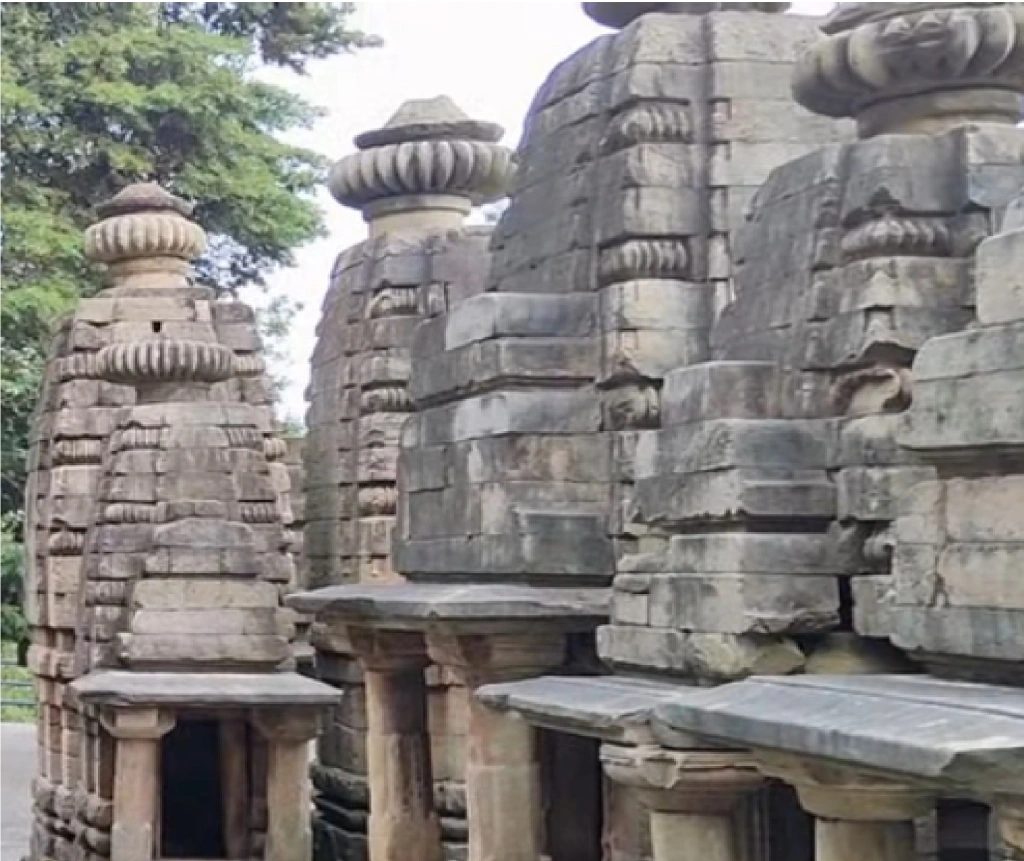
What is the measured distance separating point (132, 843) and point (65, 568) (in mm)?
3684

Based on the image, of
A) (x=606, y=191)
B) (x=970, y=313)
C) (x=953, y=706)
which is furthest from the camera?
(x=606, y=191)

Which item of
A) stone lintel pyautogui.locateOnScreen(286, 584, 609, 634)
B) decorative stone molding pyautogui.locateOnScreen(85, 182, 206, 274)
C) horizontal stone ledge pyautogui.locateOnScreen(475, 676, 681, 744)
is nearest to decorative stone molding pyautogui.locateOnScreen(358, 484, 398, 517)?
decorative stone molding pyautogui.locateOnScreen(85, 182, 206, 274)

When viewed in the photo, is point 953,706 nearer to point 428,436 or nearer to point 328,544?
point 428,436

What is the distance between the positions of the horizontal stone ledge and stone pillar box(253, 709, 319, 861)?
520 cm

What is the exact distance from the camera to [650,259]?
1094cm

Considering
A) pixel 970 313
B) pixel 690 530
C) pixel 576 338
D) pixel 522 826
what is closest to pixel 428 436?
pixel 576 338

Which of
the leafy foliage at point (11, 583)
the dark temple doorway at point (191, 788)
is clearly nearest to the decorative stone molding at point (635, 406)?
the dark temple doorway at point (191, 788)

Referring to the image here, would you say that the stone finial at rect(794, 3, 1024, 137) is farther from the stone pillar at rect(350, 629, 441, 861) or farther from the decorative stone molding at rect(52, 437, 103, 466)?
the decorative stone molding at rect(52, 437, 103, 466)

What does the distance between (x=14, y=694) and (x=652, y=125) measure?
2325cm

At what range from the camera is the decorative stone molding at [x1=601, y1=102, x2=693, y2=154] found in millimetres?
11023

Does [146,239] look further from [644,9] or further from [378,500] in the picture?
[644,9]

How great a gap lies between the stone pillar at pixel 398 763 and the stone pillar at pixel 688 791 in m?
4.60

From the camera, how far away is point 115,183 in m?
27.1

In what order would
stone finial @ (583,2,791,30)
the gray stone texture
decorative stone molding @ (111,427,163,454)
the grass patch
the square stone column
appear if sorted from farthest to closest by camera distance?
the grass patch → decorative stone molding @ (111,427,163,454) → stone finial @ (583,2,791,30) → the square stone column → the gray stone texture
